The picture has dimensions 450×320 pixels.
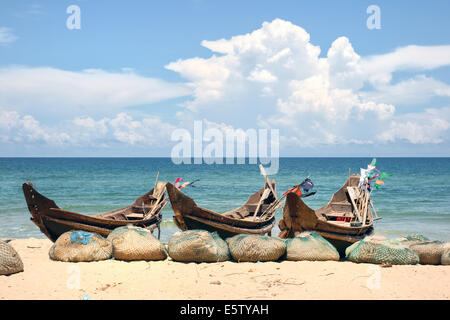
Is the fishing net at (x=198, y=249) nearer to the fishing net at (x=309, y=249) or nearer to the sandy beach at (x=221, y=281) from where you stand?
the sandy beach at (x=221, y=281)

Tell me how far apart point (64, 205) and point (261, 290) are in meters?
20.1

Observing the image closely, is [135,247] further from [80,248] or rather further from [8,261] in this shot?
[8,261]

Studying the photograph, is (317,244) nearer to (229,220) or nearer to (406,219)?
(229,220)

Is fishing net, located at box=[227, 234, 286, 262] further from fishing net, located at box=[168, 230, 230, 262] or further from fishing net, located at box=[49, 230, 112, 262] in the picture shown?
fishing net, located at box=[49, 230, 112, 262]

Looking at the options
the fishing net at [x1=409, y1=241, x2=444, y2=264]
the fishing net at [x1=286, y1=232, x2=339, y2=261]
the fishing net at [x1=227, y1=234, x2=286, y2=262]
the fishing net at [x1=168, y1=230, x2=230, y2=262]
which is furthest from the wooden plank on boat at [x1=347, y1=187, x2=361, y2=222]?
the fishing net at [x1=168, y1=230, x2=230, y2=262]

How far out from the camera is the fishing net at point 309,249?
1029cm

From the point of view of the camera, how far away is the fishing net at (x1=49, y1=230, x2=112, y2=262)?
9913 millimetres

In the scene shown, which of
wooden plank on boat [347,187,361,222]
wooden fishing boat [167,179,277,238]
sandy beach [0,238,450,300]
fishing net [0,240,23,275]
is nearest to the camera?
sandy beach [0,238,450,300]

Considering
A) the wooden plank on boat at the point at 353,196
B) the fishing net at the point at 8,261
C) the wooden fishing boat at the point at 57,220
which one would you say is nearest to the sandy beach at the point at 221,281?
the fishing net at the point at 8,261

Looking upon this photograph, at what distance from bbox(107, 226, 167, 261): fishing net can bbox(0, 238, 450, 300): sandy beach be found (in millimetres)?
224

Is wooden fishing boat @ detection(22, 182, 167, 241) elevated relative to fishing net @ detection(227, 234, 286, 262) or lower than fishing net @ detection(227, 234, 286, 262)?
elevated

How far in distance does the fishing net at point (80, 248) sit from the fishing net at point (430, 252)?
7.36m

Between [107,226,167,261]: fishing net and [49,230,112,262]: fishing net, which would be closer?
[49,230,112,262]: fishing net

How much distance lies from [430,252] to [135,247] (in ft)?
22.8
